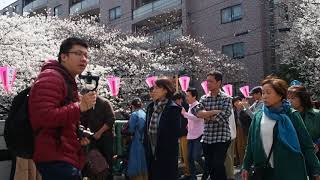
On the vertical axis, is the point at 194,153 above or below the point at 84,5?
below

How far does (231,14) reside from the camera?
26391mm

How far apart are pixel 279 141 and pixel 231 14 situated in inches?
919

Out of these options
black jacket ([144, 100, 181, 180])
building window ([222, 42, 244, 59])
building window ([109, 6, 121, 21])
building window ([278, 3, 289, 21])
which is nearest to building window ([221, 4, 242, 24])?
building window ([222, 42, 244, 59])

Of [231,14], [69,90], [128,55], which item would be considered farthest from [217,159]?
[231,14]

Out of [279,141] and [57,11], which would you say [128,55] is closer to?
[57,11]

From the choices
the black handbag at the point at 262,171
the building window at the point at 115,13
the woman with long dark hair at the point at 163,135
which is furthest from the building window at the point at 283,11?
the black handbag at the point at 262,171

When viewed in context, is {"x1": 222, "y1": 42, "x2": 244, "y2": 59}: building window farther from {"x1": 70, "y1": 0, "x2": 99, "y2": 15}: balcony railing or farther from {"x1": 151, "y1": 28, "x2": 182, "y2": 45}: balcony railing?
{"x1": 70, "y1": 0, "x2": 99, "y2": 15}: balcony railing

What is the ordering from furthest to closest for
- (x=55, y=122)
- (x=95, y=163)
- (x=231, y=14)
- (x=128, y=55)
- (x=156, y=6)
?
(x=156, y=6) < (x=231, y=14) < (x=128, y=55) < (x=95, y=163) < (x=55, y=122)

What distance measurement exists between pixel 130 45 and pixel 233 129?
68.0ft

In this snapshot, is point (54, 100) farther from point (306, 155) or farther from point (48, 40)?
point (48, 40)

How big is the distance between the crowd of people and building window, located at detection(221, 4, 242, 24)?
1950 centimetres

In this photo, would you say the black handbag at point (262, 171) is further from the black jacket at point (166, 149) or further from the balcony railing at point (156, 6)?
the balcony railing at point (156, 6)

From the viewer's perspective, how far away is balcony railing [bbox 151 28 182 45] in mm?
27500

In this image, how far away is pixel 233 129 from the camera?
6.36m
